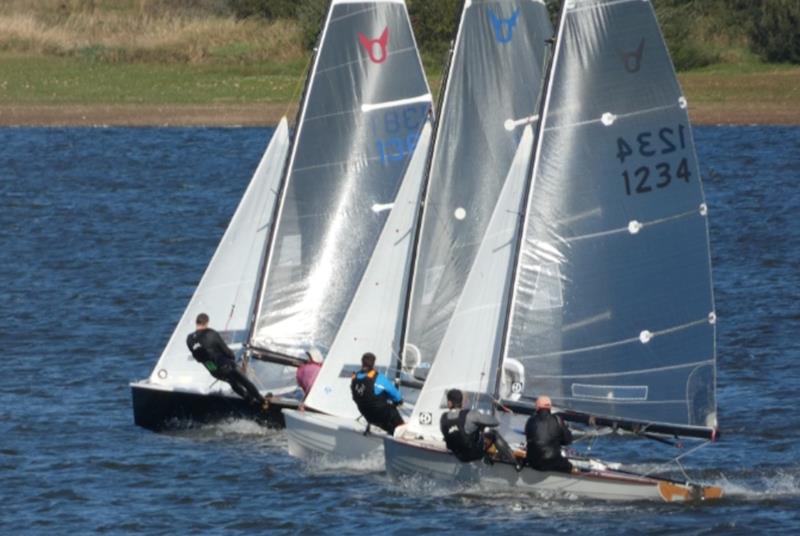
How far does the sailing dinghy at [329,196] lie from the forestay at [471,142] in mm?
1938

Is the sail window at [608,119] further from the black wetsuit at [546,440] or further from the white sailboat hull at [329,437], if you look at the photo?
the white sailboat hull at [329,437]

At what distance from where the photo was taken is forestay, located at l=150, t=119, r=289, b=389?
29.9 m

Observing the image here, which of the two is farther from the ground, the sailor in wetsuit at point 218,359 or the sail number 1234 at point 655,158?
the sail number 1234 at point 655,158

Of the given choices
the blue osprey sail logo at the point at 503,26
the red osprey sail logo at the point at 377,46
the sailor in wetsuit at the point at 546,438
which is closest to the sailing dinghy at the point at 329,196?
the red osprey sail logo at the point at 377,46

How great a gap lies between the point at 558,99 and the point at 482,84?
12.7 ft

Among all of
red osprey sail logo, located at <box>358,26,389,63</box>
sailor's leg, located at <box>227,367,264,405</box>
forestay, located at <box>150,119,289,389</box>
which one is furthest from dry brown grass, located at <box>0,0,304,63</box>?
sailor's leg, located at <box>227,367,264,405</box>

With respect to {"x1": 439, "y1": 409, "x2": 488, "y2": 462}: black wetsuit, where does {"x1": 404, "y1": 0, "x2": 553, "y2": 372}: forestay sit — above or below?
above

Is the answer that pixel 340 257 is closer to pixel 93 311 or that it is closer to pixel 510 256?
pixel 510 256

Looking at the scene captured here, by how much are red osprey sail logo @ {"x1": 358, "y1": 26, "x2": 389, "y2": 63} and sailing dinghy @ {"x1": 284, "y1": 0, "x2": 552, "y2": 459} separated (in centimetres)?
251

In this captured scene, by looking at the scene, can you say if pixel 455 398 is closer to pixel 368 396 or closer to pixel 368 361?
pixel 368 396

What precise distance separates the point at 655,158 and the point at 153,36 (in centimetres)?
5959

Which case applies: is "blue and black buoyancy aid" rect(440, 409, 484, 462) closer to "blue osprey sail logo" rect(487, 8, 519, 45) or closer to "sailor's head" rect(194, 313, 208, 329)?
"sailor's head" rect(194, 313, 208, 329)

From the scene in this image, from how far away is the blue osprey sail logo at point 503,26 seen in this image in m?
26.8

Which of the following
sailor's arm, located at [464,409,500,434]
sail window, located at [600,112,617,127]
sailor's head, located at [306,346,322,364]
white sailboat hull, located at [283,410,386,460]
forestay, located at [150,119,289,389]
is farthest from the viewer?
forestay, located at [150,119,289,389]
